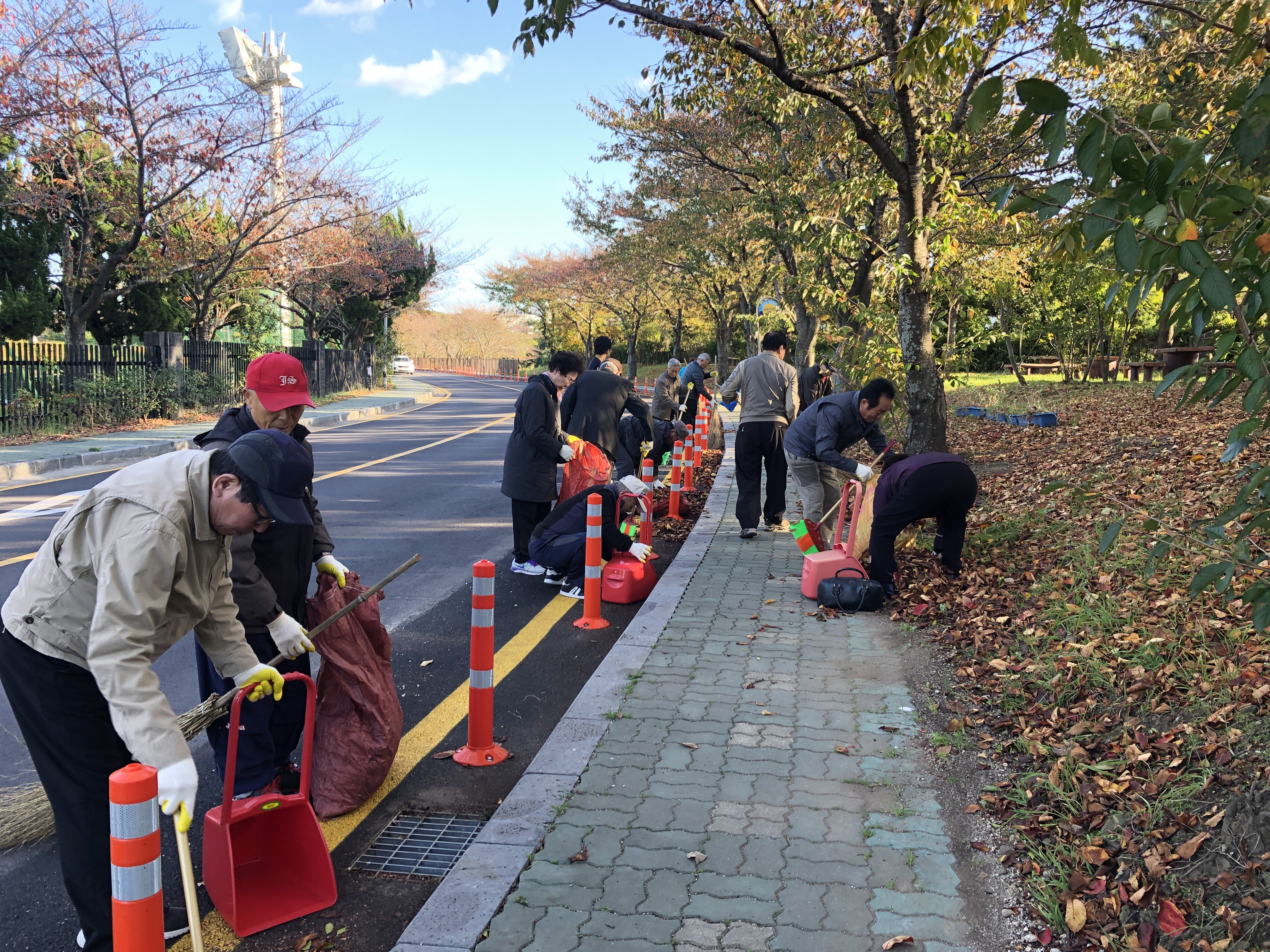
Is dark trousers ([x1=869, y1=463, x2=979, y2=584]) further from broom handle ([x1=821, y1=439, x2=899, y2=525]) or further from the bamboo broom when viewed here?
the bamboo broom

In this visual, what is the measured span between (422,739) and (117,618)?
89.8 inches

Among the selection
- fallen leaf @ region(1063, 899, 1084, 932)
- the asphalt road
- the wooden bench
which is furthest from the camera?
the wooden bench

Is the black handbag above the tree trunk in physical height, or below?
below

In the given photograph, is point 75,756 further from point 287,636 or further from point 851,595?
point 851,595

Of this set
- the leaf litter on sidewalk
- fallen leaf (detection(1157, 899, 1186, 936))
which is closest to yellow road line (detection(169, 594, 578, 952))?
the leaf litter on sidewalk

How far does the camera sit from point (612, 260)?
29578mm

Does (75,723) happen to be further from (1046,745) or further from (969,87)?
(969,87)

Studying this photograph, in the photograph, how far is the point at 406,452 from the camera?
51.5ft

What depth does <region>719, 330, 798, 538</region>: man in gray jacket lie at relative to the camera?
8.46 meters

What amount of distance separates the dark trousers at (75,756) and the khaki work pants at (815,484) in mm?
5855

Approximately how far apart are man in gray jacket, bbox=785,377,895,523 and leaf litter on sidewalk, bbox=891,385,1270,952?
0.91 metres

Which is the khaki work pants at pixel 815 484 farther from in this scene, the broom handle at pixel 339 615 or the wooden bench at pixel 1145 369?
the wooden bench at pixel 1145 369

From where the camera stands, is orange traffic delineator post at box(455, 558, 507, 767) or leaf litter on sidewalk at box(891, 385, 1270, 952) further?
orange traffic delineator post at box(455, 558, 507, 767)

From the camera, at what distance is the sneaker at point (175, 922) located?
9.81ft
